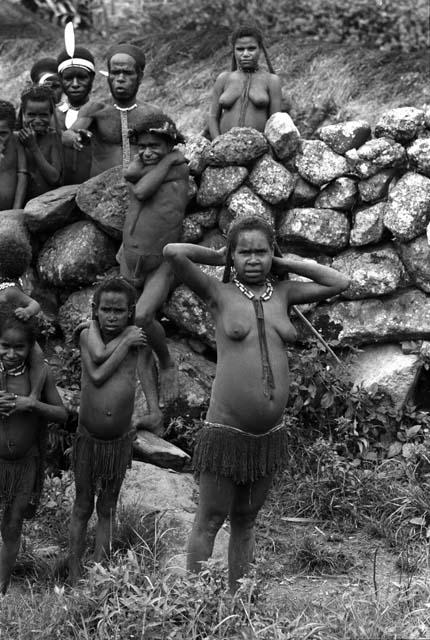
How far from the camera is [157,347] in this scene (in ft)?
21.9

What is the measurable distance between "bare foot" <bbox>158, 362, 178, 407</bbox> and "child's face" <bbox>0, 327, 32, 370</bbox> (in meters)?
1.64

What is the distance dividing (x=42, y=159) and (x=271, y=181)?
1508mm

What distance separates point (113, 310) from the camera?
533cm

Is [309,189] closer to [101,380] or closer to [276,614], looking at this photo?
[101,380]

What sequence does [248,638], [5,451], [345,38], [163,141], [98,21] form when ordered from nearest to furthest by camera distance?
[248,638], [5,451], [163,141], [345,38], [98,21]

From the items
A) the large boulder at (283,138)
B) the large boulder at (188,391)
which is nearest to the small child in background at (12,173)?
the large boulder at (188,391)

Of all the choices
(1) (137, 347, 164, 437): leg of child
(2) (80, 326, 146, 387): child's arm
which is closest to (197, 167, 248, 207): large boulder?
(1) (137, 347, 164, 437): leg of child

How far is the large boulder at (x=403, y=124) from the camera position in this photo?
265 inches

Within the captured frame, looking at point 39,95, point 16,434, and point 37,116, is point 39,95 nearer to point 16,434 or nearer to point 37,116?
point 37,116

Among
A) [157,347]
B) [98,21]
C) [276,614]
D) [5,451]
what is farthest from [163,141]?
[98,21]

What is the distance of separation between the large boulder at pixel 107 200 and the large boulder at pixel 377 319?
52.4 inches

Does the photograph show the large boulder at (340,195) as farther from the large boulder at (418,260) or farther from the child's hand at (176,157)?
the child's hand at (176,157)

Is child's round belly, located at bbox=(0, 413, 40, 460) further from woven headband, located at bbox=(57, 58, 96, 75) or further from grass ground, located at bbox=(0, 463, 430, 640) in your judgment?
woven headband, located at bbox=(57, 58, 96, 75)

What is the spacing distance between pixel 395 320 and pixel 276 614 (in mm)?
2549
